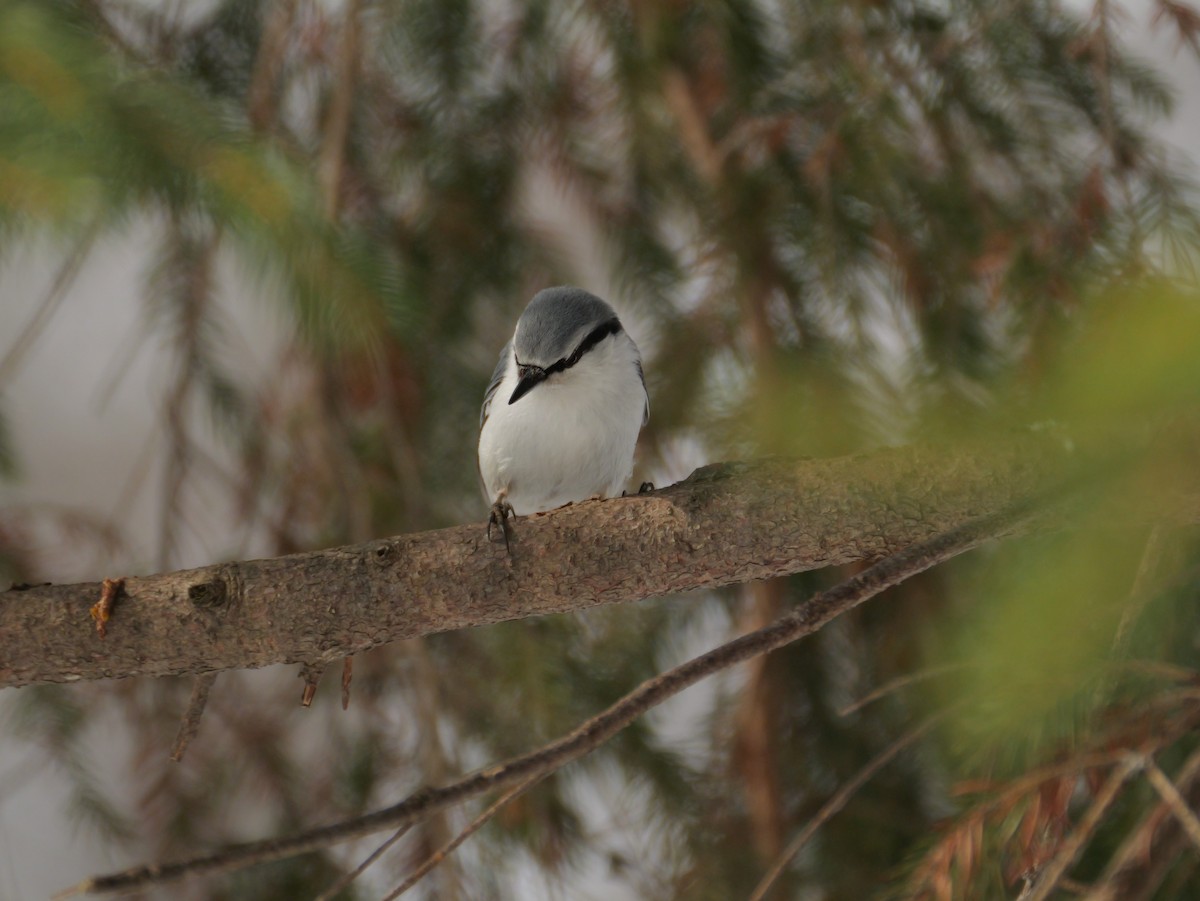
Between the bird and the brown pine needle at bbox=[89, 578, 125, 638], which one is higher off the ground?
the bird

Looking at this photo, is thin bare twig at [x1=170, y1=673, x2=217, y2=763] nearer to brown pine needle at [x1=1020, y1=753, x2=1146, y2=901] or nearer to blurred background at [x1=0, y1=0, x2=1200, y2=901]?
blurred background at [x1=0, y1=0, x2=1200, y2=901]

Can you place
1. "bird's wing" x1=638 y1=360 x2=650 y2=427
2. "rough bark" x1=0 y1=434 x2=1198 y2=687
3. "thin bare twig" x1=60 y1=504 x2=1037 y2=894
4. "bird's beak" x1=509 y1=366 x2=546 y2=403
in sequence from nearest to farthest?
1. "thin bare twig" x1=60 y1=504 x2=1037 y2=894
2. "rough bark" x1=0 y1=434 x2=1198 y2=687
3. "bird's beak" x1=509 y1=366 x2=546 y2=403
4. "bird's wing" x1=638 y1=360 x2=650 y2=427

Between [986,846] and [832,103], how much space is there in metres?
0.58

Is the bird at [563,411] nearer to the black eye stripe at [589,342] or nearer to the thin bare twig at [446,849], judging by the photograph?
the black eye stripe at [589,342]

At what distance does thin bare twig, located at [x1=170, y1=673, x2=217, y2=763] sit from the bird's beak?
1.00ft

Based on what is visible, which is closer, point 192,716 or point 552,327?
point 192,716

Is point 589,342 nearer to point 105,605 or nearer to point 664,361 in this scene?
point 664,361

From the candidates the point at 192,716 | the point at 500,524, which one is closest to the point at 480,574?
the point at 500,524

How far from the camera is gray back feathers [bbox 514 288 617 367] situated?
87 centimetres

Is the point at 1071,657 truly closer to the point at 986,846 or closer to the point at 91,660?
the point at 986,846

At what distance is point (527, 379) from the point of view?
2.84 ft

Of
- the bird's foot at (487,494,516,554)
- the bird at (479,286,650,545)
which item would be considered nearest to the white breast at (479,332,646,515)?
the bird at (479,286,650,545)

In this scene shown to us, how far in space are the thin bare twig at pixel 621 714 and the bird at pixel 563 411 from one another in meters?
0.38

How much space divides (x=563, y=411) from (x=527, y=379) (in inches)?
2.3
